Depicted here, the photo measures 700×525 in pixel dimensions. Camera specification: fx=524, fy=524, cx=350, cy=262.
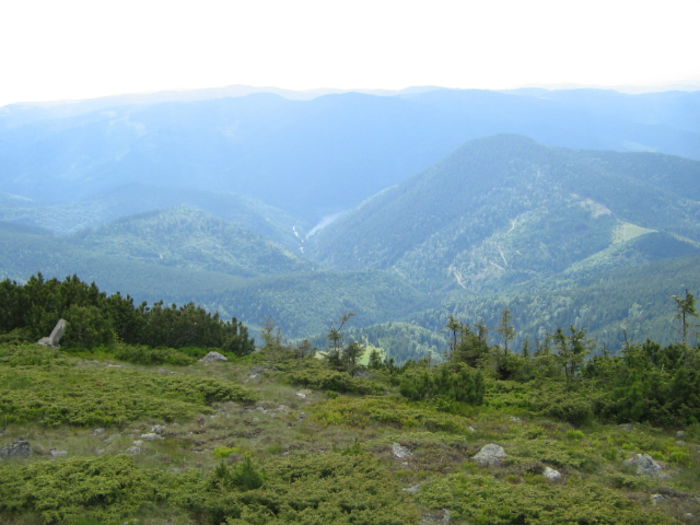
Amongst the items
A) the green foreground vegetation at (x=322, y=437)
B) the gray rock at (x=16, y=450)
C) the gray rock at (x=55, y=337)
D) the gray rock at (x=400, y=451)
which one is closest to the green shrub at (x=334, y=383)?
the green foreground vegetation at (x=322, y=437)

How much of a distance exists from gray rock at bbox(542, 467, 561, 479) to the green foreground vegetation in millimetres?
177

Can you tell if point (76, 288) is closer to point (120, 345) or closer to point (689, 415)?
point (120, 345)

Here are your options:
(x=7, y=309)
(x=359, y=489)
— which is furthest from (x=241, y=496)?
(x=7, y=309)

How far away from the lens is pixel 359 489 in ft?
54.3

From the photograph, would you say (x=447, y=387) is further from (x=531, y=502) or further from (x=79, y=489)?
(x=79, y=489)

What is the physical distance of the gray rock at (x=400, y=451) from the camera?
2005 cm

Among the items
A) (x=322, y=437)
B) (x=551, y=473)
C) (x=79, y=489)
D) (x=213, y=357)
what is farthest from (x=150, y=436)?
(x=213, y=357)

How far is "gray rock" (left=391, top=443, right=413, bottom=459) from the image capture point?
20.0 metres

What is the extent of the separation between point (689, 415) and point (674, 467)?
620cm

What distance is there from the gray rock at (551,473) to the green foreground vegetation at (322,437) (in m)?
0.18

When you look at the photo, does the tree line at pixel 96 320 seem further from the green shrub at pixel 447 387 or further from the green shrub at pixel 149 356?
the green shrub at pixel 447 387

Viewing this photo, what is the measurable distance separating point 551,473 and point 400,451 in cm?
550

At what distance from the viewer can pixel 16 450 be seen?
17547 mm

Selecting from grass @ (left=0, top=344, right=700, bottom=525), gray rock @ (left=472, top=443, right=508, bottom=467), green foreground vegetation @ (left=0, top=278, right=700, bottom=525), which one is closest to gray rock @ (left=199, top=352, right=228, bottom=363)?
green foreground vegetation @ (left=0, top=278, right=700, bottom=525)
